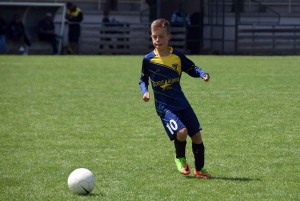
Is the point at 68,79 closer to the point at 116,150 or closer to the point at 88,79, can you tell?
the point at 88,79

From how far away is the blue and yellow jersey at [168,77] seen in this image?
22.3ft

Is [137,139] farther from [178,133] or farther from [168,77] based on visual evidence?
[178,133]

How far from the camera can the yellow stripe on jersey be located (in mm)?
6852

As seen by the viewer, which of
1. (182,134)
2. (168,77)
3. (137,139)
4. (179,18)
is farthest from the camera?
(179,18)

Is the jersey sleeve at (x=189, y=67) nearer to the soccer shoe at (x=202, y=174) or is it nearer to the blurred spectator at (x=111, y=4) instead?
the soccer shoe at (x=202, y=174)

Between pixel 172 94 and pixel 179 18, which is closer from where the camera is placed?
pixel 172 94

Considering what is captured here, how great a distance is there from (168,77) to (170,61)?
0.17 meters

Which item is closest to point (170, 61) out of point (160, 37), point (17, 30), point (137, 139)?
point (160, 37)

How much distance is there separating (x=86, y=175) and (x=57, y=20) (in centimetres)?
2449

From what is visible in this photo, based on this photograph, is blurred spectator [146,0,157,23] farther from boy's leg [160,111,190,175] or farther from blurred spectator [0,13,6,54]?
boy's leg [160,111,190,175]

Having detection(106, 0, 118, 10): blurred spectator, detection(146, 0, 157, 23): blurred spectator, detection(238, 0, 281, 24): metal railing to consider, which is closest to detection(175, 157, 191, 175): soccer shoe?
detection(238, 0, 281, 24): metal railing

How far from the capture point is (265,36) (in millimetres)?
28266

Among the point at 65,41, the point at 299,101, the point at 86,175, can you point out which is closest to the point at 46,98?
the point at 299,101

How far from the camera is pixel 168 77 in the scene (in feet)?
22.4
